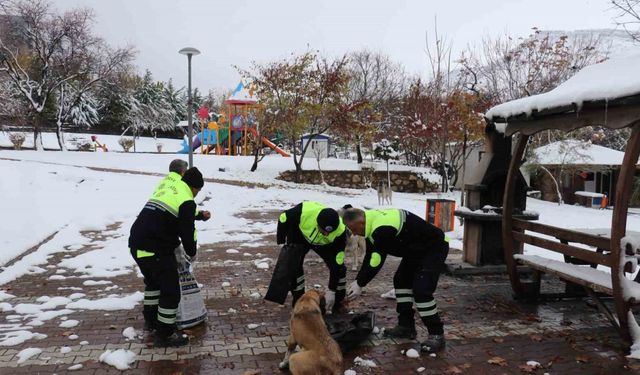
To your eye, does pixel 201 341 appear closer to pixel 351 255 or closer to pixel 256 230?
pixel 351 255

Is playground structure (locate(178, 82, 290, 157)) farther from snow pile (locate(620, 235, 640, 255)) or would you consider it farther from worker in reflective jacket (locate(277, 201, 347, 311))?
snow pile (locate(620, 235, 640, 255))

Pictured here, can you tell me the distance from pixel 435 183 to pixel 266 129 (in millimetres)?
9706

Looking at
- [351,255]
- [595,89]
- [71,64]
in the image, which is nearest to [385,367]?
[595,89]

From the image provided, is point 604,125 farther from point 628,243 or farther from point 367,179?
point 367,179

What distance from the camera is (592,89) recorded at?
4.59 m

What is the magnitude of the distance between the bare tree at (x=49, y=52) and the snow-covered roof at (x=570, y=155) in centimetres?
2695

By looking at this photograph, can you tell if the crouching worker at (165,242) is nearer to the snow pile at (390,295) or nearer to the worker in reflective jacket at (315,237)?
the worker in reflective jacket at (315,237)

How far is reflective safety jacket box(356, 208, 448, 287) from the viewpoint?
4.65 meters

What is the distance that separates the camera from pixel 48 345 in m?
4.74

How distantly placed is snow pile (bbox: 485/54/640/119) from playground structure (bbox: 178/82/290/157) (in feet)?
71.9

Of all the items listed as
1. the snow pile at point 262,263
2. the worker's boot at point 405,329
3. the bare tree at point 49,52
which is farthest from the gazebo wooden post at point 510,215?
the bare tree at point 49,52

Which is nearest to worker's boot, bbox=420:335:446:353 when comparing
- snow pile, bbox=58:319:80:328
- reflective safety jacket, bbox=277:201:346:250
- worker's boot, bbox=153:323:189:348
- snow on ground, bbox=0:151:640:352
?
reflective safety jacket, bbox=277:201:346:250

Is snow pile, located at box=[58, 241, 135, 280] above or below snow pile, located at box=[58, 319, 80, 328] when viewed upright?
above

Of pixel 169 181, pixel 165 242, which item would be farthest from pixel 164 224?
pixel 169 181
